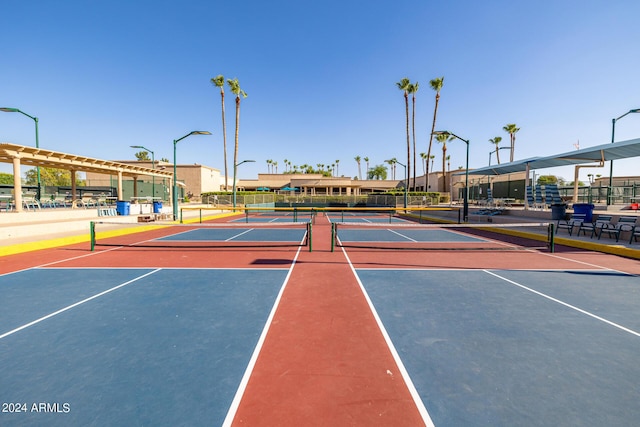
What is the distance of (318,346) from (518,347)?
3.07 m

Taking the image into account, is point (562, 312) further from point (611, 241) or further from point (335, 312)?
point (611, 241)

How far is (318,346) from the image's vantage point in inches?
173

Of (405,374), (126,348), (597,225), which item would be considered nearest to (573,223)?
(597,225)

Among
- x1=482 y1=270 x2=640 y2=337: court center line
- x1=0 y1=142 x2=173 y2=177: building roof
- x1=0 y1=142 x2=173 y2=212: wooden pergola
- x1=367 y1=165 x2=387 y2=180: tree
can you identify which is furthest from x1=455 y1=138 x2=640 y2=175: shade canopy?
Result: x1=367 y1=165 x2=387 y2=180: tree

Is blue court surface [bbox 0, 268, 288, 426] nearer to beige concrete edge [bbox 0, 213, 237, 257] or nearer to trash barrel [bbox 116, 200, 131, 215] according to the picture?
beige concrete edge [bbox 0, 213, 237, 257]

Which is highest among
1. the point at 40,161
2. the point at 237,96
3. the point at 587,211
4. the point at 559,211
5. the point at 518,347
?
the point at 237,96

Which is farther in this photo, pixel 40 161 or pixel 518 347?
pixel 40 161

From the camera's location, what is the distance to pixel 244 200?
43.4 metres

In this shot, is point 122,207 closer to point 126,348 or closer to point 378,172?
point 126,348

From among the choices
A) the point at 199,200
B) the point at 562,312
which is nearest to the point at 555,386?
the point at 562,312

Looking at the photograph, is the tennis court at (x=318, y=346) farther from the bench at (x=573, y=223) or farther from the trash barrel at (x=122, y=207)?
the trash barrel at (x=122, y=207)

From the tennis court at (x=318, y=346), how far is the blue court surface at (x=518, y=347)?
0.02 m

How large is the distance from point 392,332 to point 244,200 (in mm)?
40851

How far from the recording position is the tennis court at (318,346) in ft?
10.2
